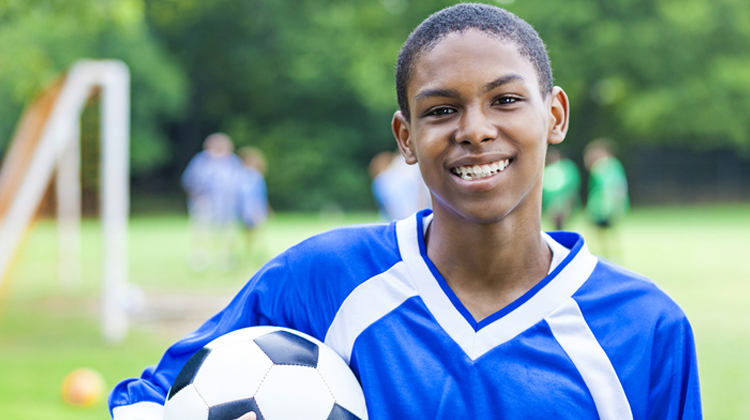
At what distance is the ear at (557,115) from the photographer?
195cm

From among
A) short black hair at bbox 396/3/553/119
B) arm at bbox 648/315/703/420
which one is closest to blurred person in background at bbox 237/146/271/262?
short black hair at bbox 396/3/553/119

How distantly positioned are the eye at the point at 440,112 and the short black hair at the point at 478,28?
0.12 m

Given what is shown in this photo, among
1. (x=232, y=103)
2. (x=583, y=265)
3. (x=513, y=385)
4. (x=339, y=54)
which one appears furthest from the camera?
(x=232, y=103)

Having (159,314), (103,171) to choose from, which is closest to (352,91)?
(159,314)

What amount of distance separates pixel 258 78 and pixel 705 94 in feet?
62.6

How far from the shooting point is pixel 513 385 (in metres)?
1.70

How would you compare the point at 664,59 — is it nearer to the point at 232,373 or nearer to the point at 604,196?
the point at 604,196

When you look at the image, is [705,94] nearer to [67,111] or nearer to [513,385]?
[67,111]

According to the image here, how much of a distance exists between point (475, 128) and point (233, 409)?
0.82 meters

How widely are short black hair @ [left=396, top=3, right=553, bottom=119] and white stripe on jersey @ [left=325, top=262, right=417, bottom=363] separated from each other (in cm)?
42

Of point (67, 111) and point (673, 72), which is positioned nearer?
point (67, 111)

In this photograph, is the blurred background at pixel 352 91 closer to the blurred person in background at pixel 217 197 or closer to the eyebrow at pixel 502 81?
the blurred person in background at pixel 217 197

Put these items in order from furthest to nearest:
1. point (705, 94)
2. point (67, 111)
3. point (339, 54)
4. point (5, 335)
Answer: point (339, 54), point (705, 94), point (5, 335), point (67, 111)

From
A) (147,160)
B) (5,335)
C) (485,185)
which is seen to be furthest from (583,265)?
(147,160)
